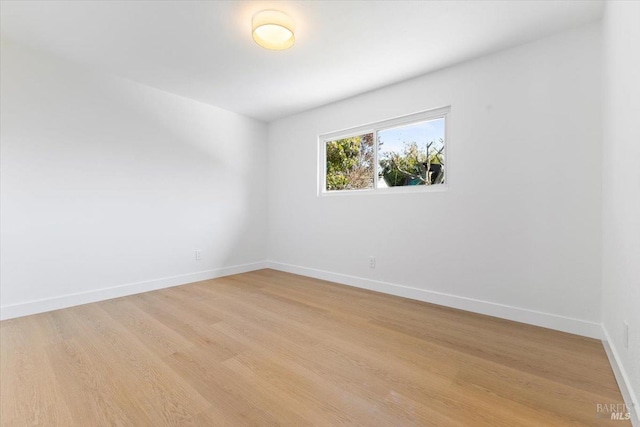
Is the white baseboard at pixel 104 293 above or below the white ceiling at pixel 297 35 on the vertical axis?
below

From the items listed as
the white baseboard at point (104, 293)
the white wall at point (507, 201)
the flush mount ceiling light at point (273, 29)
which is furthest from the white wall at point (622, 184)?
the white baseboard at point (104, 293)

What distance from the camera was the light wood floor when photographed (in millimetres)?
1260

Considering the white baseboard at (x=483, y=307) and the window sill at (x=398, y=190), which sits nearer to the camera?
the white baseboard at (x=483, y=307)

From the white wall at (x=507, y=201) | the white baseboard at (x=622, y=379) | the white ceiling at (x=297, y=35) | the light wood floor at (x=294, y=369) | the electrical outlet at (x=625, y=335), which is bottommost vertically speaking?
the light wood floor at (x=294, y=369)

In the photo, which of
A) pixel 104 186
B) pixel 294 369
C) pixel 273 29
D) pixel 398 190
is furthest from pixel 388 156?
pixel 104 186

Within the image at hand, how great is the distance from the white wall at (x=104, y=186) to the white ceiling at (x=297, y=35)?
0.35 m

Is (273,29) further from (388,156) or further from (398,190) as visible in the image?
(398,190)

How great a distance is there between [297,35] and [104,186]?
2498 mm

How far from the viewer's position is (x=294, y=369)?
1615mm

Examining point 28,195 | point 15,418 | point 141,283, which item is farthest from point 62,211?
point 15,418

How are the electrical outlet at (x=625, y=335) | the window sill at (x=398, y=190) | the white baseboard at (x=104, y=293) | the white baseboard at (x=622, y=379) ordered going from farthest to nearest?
the window sill at (x=398, y=190) → the white baseboard at (x=104, y=293) → the electrical outlet at (x=625, y=335) → the white baseboard at (x=622, y=379)

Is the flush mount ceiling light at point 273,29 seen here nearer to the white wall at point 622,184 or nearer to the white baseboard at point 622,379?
the white wall at point 622,184

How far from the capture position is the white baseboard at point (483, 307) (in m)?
2.07

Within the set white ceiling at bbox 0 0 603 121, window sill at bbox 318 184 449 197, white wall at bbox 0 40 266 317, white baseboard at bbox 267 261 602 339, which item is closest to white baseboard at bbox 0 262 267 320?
white wall at bbox 0 40 266 317
